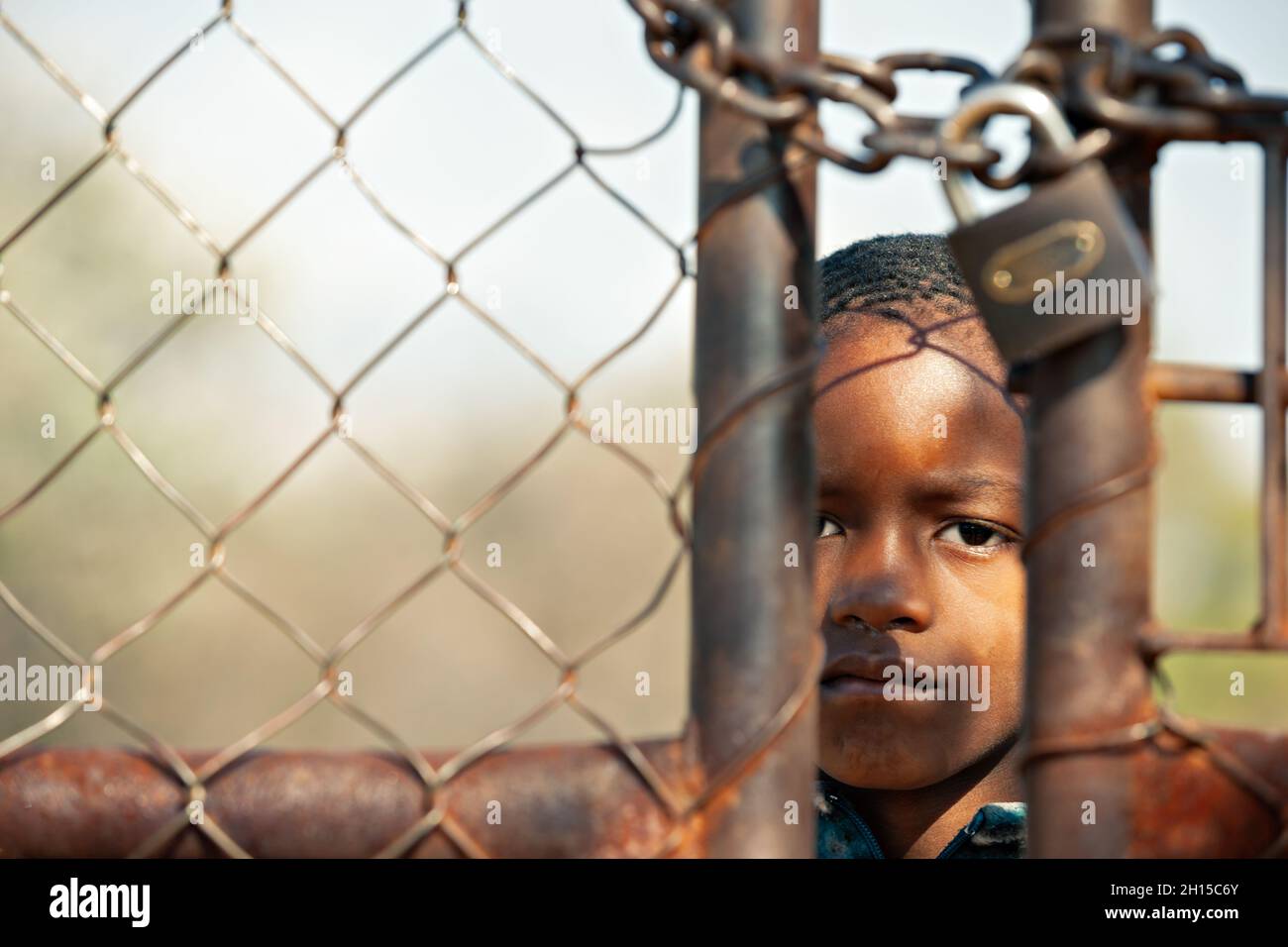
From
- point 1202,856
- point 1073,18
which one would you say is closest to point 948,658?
point 1202,856

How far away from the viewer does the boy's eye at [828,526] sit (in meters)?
1.44

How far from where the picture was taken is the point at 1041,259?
654mm

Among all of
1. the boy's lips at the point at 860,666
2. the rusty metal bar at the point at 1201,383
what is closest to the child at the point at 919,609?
the boy's lips at the point at 860,666

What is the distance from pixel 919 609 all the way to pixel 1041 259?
75 cm

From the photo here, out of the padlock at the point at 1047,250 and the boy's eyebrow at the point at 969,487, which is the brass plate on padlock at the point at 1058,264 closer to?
the padlock at the point at 1047,250

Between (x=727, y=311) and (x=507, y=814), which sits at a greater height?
(x=727, y=311)

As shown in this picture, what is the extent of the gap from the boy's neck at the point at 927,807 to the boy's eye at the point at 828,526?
288mm

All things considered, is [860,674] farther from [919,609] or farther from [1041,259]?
[1041,259]

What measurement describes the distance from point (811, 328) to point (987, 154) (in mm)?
126

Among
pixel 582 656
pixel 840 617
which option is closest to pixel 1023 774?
pixel 582 656
